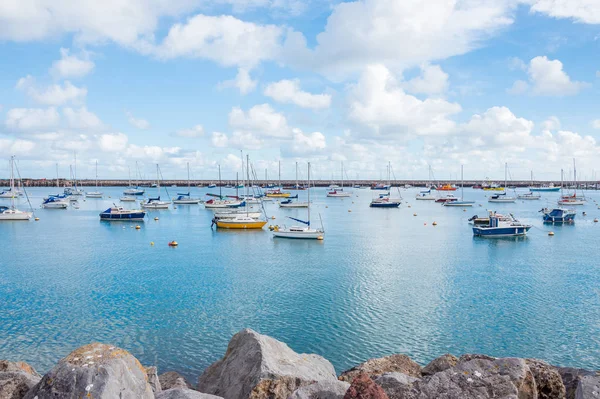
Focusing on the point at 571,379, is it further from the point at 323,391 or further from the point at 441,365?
the point at 323,391

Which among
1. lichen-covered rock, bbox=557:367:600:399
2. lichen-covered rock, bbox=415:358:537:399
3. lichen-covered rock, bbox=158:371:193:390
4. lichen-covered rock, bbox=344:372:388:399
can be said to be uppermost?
lichen-covered rock, bbox=344:372:388:399

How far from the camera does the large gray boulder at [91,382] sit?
9.73 meters

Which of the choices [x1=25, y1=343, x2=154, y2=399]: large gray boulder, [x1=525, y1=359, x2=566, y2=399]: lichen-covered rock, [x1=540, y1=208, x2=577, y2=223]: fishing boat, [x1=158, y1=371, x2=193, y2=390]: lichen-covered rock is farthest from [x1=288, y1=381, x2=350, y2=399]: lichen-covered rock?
[x1=540, y1=208, x2=577, y2=223]: fishing boat

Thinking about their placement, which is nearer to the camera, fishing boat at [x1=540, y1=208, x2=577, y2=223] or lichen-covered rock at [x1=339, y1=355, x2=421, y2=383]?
lichen-covered rock at [x1=339, y1=355, x2=421, y2=383]

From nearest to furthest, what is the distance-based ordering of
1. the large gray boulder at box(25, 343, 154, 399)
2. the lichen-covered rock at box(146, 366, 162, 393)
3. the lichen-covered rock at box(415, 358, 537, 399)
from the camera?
the large gray boulder at box(25, 343, 154, 399) < the lichen-covered rock at box(415, 358, 537, 399) < the lichen-covered rock at box(146, 366, 162, 393)

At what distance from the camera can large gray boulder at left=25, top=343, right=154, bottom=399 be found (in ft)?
31.9

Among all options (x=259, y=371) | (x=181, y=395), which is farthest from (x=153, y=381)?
(x=181, y=395)

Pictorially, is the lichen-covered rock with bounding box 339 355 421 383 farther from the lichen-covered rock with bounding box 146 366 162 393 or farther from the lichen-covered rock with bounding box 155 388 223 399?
the lichen-covered rock with bounding box 155 388 223 399

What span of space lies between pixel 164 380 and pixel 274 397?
22.7 ft

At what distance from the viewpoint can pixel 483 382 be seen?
11625 mm

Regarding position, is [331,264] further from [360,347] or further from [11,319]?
[11,319]

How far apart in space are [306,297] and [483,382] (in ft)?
74.8

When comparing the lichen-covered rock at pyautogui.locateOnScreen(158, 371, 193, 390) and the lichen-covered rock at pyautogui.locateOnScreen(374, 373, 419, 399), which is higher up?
the lichen-covered rock at pyautogui.locateOnScreen(374, 373, 419, 399)

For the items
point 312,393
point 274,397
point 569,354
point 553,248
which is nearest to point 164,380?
point 274,397
